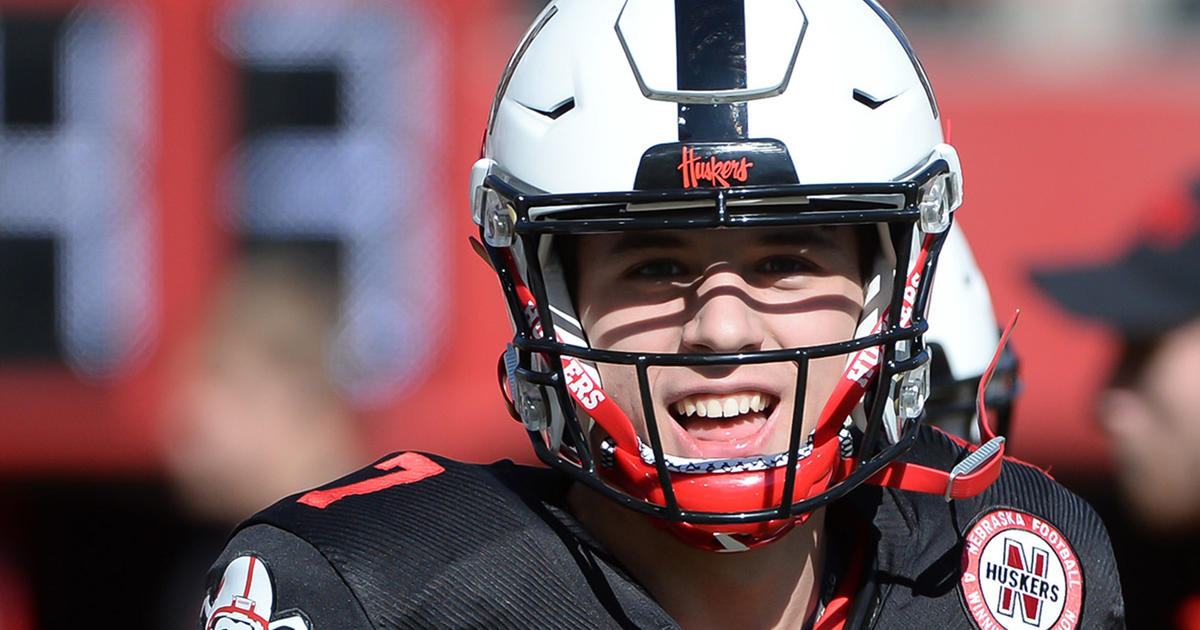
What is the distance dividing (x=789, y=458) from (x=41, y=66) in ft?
11.5

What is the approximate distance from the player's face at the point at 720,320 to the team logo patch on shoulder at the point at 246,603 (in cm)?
45

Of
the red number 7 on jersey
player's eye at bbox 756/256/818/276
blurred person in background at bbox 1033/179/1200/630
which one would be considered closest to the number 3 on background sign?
blurred person in background at bbox 1033/179/1200/630

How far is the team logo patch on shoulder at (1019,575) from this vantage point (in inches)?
74.7

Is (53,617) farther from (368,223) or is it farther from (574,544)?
(574,544)

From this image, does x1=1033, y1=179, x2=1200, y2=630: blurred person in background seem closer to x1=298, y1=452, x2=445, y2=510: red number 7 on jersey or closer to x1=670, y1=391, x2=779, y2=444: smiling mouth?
x1=670, y1=391, x2=779, y2=444: smiling mouth

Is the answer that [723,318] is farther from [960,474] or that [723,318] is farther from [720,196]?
[960,474]

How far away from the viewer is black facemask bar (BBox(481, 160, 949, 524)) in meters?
1.68

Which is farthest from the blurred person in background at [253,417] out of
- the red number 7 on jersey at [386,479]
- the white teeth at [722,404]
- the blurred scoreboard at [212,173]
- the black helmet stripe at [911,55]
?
the black helmet stripe at [911,55]

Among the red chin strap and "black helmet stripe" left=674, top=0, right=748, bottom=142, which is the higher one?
"black helmet stripe" left=674, top=0, right=748, bottom=142

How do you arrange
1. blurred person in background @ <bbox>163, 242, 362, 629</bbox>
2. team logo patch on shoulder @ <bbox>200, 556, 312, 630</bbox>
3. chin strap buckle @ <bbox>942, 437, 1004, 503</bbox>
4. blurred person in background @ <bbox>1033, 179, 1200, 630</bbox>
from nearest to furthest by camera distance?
team logo patch on shoulder @ <bbox>200, 556, 312, 630</bbox>
chin strap buckle @ <bbox>942, 437, 1004, 503</bbox>
blurred person in background @ <bbox>1033, 179, 1200, 630</bbox>
blurred person in background @ <bbox>163, 242, 362, 629</bbox>

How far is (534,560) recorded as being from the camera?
1791 millimetres

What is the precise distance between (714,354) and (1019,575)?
1.77ft

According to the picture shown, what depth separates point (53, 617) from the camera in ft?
15.9

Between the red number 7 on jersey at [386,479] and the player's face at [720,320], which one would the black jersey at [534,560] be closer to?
the red number 7 on jersey at [386,479]
